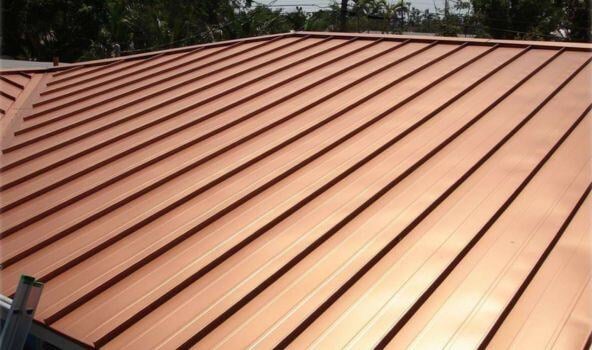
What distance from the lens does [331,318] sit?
3660mm

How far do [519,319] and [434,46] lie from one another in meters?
6.15

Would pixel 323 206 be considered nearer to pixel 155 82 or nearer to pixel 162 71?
pixel 155 82

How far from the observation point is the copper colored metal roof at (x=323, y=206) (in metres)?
3.67

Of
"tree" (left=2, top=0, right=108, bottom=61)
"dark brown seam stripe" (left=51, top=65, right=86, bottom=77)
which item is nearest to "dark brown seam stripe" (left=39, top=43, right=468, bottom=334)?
"dark brown seam stripe" (left=51, top=65, right=86, bottom=77)

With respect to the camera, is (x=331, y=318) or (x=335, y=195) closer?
(x=331, y=318)

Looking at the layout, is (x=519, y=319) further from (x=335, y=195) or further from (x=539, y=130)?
(x=539, y=130)

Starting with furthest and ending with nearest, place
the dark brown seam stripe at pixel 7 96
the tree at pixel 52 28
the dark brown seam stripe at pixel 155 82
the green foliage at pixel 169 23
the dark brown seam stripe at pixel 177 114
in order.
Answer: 1. the tree at pixel 52 28
2. the green foliage at pixel 169 23
3. the dark brown seam stripe at pixel 7 96
4. the dark brown seam stripe at pixel 155 82
5. the dark brown seam stripe at pixel 177 114

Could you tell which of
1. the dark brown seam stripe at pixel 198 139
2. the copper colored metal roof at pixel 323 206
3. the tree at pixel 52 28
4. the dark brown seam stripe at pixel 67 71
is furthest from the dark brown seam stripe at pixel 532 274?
the tree at pixel 52 28

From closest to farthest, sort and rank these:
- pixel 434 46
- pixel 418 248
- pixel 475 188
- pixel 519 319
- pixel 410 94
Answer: pixel 519 319 < pixel 418 248 < pixel 475 188 < pixel 410 94 < pixel 434 46

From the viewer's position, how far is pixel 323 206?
16.1 ft

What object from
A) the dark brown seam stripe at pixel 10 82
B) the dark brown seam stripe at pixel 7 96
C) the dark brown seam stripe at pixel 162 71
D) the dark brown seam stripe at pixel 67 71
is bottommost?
the dark brown seam stripe at pixel 7 96

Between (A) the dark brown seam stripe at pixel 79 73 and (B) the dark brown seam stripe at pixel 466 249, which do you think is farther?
(A) the dark brown seam stripe at pixel 79 73

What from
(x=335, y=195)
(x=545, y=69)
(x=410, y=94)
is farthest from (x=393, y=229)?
(x=545, y=69)

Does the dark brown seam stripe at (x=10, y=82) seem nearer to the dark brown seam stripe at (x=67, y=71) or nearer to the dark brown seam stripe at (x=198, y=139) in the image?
the dark brown seam stripe at (x=67, y=71)
